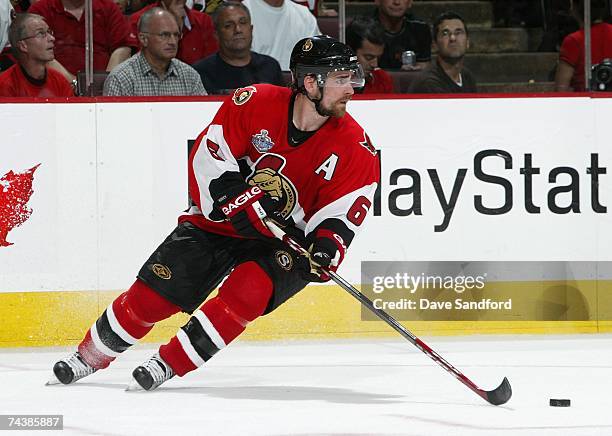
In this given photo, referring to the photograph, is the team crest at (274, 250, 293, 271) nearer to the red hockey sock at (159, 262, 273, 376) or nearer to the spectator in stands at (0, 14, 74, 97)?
the red hockey sock at (159, 262, 273, 376)

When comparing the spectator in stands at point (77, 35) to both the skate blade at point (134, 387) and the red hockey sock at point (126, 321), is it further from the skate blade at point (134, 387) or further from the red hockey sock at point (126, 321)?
the skate blade at point (134, 387)

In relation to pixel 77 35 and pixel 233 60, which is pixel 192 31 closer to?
pixel 233 60

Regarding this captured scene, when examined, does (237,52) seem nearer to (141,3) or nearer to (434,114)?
(141,3)

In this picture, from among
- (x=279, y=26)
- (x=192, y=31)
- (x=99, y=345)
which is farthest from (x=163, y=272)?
(x=279, y=26)

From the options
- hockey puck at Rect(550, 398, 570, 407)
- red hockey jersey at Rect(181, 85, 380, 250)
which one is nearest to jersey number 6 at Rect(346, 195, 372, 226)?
red hockey jersey at Rect(181, 85, 380, 250)

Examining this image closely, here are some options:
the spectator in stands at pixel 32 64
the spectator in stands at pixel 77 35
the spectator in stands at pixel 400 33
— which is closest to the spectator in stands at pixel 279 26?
the spectator in stands at pixel 400 33

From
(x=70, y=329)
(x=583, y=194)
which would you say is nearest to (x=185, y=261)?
(x=70, y=329)

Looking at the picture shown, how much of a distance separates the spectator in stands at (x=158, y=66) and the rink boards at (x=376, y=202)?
0.12 meters

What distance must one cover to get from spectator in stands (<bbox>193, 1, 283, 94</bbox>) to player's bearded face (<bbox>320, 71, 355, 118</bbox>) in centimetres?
148

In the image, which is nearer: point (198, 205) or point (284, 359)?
point (198, 205)

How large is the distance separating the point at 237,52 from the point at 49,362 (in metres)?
1.61

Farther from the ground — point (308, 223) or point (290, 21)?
point (290, 21)

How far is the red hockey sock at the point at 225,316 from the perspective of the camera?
13.5 ft

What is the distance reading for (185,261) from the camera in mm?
4281
